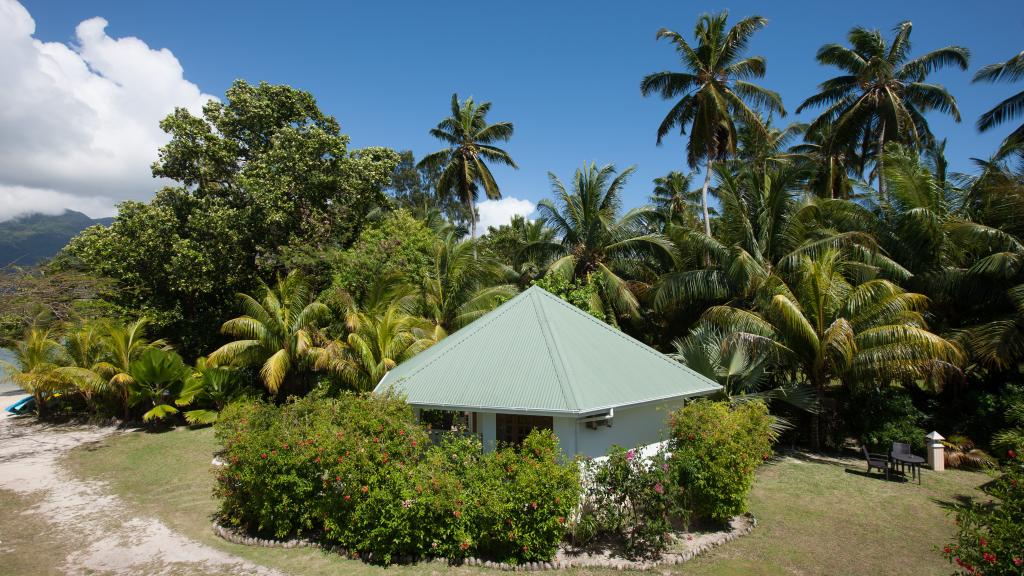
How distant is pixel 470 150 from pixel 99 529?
24.6 meters

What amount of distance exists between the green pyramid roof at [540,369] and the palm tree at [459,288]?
218 inches

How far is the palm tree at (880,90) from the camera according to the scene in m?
22.4

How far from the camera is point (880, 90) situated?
74.8 feet

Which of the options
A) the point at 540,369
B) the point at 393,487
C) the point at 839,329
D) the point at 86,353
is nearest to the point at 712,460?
the point at 540,369

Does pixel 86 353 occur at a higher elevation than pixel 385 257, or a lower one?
lower

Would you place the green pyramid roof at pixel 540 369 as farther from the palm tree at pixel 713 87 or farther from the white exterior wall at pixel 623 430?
the palm tree at pixel 713 87

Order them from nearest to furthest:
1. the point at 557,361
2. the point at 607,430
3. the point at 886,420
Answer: the point at 607,430, the point at 557,361, the point at 886,420

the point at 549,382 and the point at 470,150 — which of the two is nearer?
the point at 549,382

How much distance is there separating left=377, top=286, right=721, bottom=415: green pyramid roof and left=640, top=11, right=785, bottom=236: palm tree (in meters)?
10.7

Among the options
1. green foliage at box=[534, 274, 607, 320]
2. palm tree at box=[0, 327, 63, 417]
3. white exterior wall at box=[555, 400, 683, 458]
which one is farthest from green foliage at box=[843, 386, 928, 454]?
palm tree at box=[0, 327, 63, 417]

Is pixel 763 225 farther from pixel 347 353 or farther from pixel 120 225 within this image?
pixel 120 225

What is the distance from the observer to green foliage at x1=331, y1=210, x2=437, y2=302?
20.2 meters

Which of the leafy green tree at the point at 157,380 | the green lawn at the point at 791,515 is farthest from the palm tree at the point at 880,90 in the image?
the leafy green tree at the point at 157,380

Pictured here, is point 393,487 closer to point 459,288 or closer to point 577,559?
point 577,559
